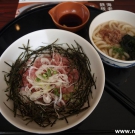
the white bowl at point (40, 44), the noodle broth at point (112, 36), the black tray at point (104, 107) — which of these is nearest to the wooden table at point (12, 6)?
the black tray at point (104, 107)

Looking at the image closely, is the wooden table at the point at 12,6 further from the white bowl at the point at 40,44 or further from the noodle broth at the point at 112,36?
the white bowl at the point at 40,44

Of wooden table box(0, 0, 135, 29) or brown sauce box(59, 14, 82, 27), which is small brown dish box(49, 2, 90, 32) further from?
wooden table box(0, 0, 135, 29)

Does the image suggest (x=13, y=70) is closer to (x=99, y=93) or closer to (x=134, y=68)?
(x=99, y=93)

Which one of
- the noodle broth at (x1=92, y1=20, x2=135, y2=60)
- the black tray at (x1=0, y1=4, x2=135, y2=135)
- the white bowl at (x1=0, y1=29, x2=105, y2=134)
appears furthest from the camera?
the noodle broth at (x1=92, y1=20, x2=135, y2=60)

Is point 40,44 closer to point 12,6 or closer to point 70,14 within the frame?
point 70,14

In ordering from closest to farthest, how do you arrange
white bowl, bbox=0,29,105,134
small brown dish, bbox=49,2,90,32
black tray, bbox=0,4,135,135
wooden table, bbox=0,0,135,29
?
1. white bowl, bbox=0,29,105,134
2. black tray, bbox=0,4,135,135
3. small brown dish, bbox=49,2,90,32
4. wooden table, bbox=0,0,135,29

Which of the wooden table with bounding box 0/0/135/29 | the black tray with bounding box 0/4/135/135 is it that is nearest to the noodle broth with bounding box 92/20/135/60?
the black tray with bounding box 0/4/135/135

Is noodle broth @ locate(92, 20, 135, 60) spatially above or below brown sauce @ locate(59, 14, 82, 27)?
below
